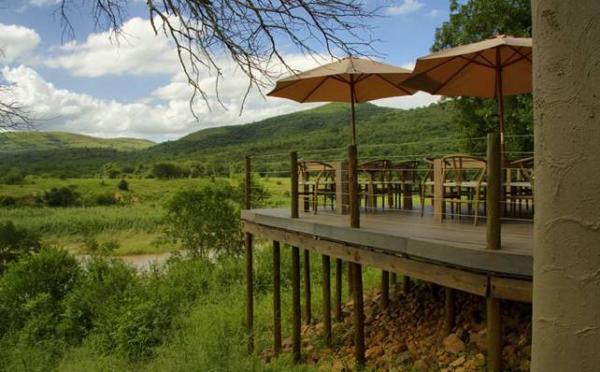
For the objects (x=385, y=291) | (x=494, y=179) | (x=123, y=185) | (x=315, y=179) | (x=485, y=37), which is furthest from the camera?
(x=123, y=185)

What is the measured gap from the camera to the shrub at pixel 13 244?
18906 millimetres

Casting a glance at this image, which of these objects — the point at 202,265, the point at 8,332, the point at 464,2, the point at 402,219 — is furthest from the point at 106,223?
the point at 402,219

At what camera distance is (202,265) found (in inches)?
697

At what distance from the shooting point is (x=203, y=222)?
20.0 meters

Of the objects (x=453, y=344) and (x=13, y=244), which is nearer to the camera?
(x=453, y=344)

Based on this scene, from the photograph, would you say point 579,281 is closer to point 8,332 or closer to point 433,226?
point 433,226

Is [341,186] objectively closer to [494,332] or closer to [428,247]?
[428,247]

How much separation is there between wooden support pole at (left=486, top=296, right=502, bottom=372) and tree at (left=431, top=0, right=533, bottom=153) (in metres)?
9.38

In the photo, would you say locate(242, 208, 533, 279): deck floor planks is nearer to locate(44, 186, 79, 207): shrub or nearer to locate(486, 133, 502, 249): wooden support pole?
locate(486, 133, 502, 249): wooden support pole

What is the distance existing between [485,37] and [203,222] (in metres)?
11.4

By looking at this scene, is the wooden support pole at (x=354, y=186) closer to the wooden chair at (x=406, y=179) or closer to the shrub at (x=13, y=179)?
the wooden chair at (x=406, y=179)

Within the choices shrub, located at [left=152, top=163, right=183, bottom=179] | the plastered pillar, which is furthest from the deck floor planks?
shrub, located at [left=152, top=163, right=183, bottom=179]

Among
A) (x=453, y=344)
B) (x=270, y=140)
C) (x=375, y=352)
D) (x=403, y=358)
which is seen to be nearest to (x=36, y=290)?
(x=375, y=352)

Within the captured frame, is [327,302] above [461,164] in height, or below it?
below
